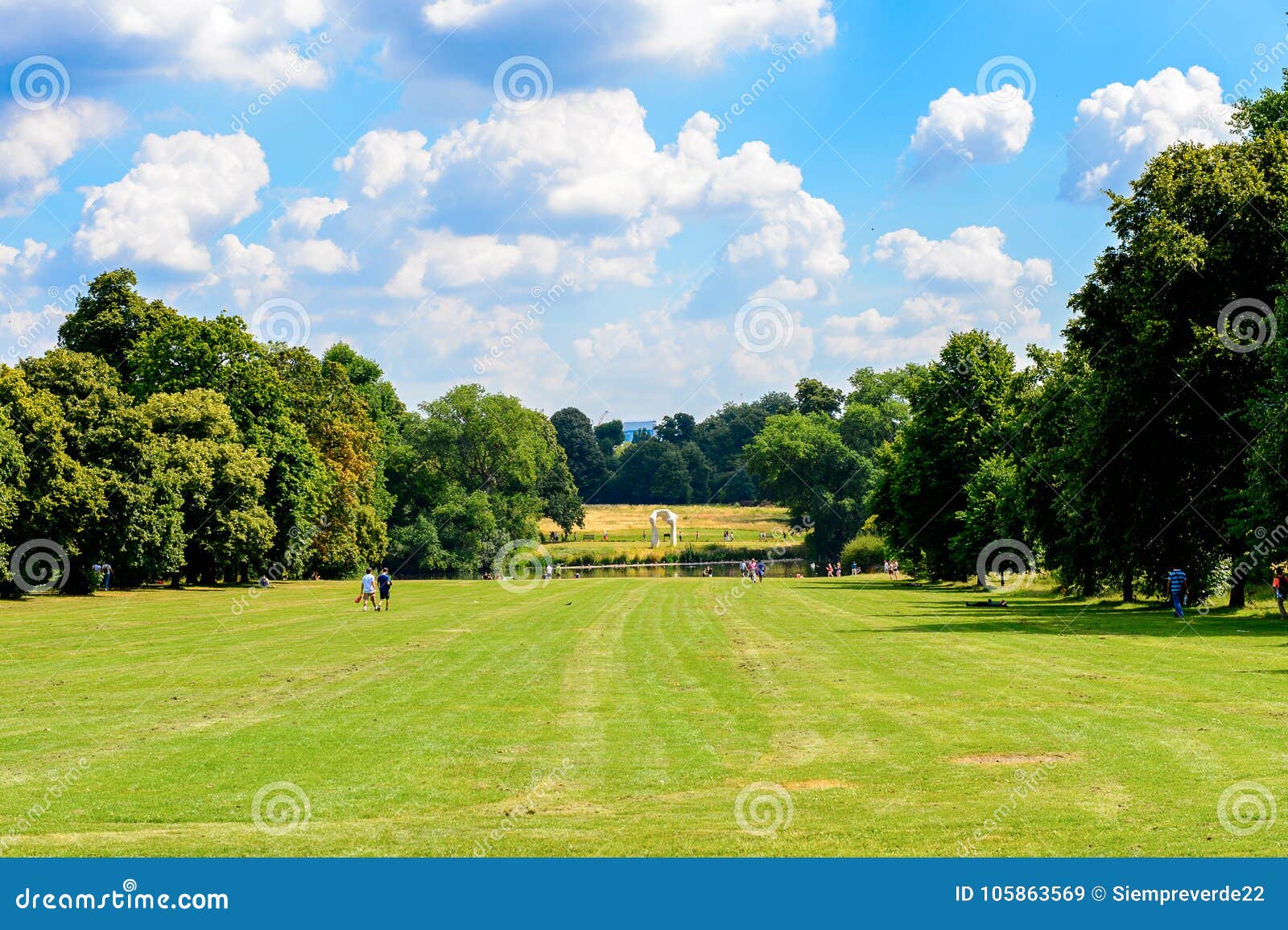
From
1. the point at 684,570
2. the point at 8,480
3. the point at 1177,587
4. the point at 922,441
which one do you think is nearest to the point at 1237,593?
the point at 1177,587

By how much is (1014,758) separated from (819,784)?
9.79 ft

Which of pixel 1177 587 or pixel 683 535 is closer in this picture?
pixel 1177 587

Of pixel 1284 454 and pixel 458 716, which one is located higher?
pixel 1284 454

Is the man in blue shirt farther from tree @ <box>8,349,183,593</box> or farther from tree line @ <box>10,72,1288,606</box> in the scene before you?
tree @ <box>8,349,183,593</box>

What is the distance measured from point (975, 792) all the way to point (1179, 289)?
33.7 metres

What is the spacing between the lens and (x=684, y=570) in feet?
413

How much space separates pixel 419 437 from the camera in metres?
120

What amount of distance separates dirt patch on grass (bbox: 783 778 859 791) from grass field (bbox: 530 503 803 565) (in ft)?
370

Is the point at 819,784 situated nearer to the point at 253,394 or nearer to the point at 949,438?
the point at 949,438

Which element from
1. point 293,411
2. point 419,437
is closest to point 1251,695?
point 293,411

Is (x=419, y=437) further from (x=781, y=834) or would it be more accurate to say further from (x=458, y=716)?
(x=781, y=834)

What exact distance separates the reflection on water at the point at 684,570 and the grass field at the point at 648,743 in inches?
3227

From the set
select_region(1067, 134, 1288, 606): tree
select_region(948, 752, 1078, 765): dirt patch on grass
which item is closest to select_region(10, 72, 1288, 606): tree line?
select_region(1067, 134, 1288, 606): tree

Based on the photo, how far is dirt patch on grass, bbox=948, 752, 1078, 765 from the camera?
14633 mm
